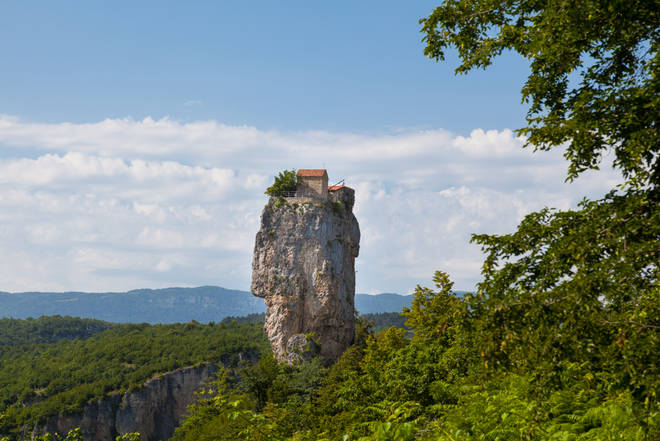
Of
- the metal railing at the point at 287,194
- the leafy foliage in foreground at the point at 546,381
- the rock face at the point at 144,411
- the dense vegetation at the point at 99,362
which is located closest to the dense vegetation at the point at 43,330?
the dense vegetation at the point at 99,362

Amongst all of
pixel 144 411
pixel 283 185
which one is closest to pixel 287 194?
pixel 283 185

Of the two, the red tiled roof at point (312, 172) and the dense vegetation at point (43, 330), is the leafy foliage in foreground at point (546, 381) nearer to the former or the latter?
the red tiled roof at point (312, 172)

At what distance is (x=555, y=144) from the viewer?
23.4 feet

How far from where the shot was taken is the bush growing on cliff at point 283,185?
58.9 metres

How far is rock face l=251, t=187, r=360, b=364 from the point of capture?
56781 millimetres

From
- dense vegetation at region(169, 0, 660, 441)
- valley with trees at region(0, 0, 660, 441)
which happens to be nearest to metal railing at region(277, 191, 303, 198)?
valley with trees at region(0, 0, 660, 441)

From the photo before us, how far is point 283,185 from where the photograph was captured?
194 ft

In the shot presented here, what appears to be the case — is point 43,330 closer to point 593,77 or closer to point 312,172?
point 312,172

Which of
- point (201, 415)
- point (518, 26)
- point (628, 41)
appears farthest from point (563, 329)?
point (201, 415)

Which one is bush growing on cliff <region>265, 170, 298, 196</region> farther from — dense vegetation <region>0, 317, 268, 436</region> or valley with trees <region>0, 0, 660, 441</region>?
valley with trees <region>0, 0, 660, 441</region>

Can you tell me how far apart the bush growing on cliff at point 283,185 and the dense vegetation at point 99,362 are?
27.9 metres

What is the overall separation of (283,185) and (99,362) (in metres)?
42.9

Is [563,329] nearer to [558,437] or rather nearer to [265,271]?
[558,437]

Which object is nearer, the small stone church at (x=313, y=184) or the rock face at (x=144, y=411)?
the small stone church at (x=313, y=184)
